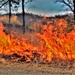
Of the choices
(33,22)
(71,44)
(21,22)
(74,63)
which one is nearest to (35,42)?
(71,44)

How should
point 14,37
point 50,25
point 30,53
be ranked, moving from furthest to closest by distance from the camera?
point 50,25, point 14,37, point 30,53

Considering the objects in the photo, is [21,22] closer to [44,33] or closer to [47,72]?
[44,33]

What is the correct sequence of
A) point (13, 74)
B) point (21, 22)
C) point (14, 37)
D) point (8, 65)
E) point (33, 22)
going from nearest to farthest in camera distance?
point (13, 74) < point (8, 65) < point (14, 37) < point (33, 22) < point (21, 22)

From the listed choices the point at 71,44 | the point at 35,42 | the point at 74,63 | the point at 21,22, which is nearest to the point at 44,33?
the point at 35,42

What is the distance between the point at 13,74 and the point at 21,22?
60.4ft

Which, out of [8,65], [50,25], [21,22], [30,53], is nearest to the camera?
[8,65]

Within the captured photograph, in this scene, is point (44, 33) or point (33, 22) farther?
point (33, 22)

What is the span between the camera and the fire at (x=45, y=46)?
18703 millimetres

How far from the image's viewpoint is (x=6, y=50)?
66.1ft

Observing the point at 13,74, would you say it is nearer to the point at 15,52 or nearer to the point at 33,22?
the point at 15,52

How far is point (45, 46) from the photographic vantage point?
65.4 feet

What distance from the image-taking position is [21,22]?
1281 inches

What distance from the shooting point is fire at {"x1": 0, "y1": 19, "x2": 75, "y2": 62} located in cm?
1870

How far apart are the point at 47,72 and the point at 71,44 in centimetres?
475
